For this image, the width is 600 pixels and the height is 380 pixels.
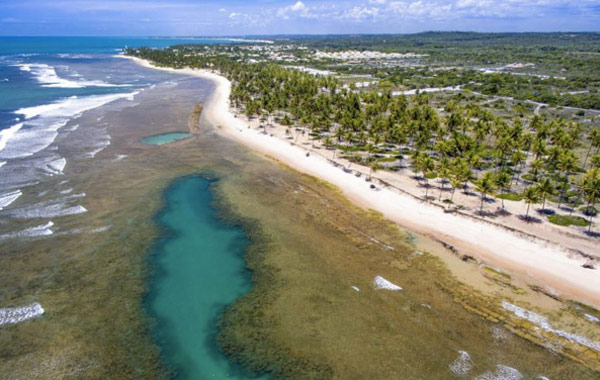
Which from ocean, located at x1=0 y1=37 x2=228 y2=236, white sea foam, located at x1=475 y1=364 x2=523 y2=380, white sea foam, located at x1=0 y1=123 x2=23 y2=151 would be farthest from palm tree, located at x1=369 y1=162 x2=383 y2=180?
white sea foam, located at x1=0 y1=123 x2=23 y2=151

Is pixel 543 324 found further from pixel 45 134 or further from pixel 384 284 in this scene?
pixel 45 134

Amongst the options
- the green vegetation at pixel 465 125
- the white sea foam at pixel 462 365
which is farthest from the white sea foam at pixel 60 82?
the white sea foam at pixel 462 365

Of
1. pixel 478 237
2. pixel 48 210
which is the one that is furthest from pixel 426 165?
pixel 48 210

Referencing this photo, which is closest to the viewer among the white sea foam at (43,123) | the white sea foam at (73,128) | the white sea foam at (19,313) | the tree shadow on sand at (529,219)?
the white sea foam at (19,313)

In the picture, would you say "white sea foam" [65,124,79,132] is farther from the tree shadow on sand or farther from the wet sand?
the tree shadow on sand

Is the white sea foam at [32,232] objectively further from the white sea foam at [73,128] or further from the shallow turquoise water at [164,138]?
the white sea foam at [73,128]

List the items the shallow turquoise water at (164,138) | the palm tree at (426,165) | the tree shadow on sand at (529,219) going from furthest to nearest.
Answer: the shallow turquoise water at (164,138) < the palm tree at (426,165) < the tree shadow on sand at (529,219)

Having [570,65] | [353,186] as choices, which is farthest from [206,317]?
[570,65]
